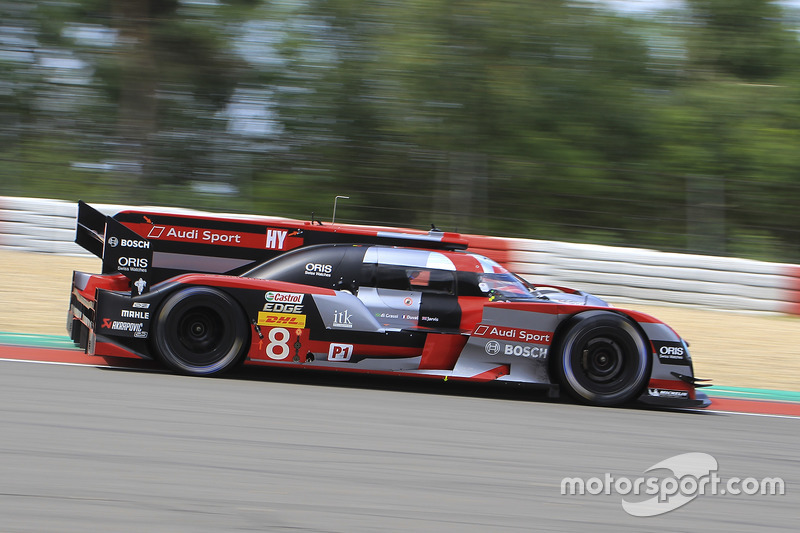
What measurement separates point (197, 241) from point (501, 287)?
2.44 meters

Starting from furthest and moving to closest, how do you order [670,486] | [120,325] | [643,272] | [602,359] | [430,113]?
1. [430,113]
2. [643,272]
3. [602,359]
4. [120,325]
5. [670,486]

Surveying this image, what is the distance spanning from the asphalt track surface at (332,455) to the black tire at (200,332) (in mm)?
169

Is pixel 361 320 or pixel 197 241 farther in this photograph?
pixel 197 241

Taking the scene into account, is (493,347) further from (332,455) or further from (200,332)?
(200,332)

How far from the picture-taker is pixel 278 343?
6.06 metres

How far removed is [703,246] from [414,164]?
438cm

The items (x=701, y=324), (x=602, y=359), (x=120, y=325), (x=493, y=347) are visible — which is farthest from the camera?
(x=701, y=324)

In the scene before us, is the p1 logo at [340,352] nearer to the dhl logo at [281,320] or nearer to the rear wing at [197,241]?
the dhl logo at [281,320]

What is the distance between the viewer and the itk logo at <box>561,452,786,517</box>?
4.09m

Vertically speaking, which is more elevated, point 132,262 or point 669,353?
point 132,262

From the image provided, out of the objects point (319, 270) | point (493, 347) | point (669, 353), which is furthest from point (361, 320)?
point (669, 353)

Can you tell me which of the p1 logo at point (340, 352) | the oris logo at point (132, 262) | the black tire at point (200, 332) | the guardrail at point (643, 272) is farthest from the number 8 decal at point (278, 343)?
the guardrail at point (643, 272)

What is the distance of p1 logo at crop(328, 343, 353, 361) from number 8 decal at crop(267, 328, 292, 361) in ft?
1.06

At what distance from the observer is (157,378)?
5895 mm
